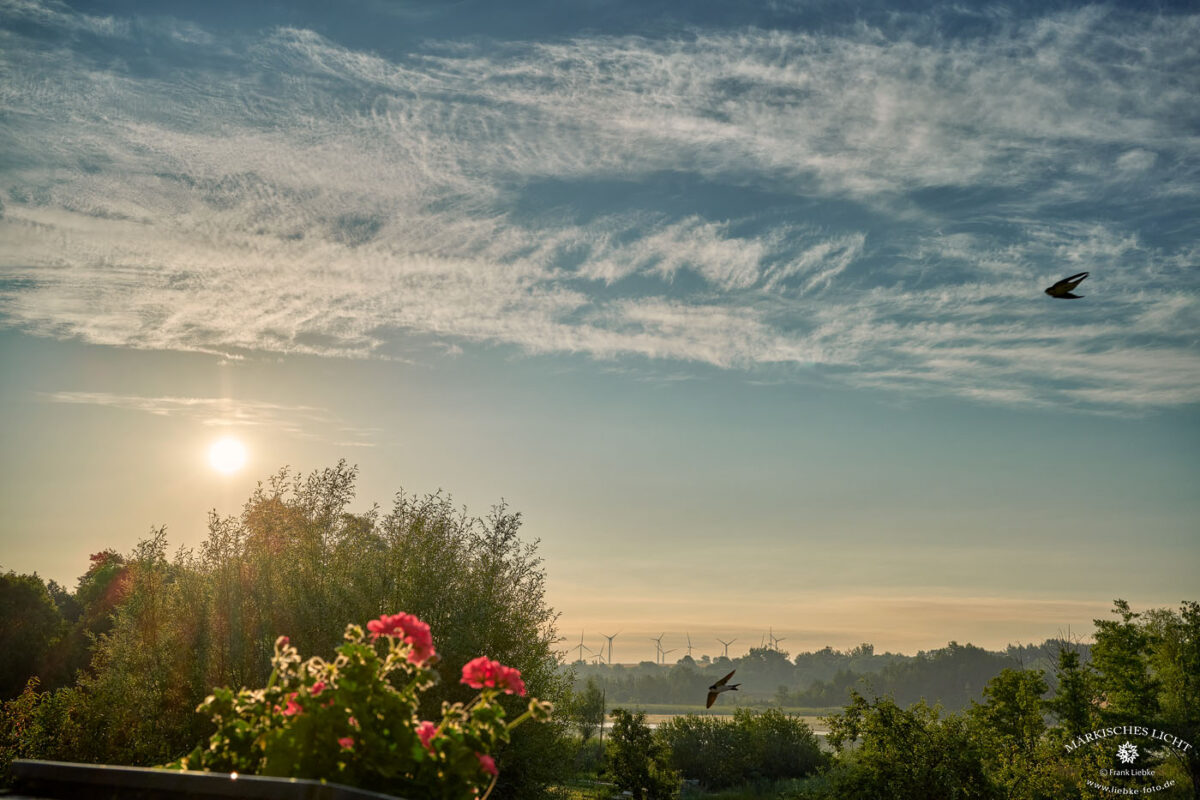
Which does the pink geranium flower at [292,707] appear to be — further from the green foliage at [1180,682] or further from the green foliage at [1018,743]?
the green foliage at [1180,682]

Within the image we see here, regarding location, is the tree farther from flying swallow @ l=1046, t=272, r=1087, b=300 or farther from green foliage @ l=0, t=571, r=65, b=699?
green foliage @ l=0, t=571, r=65, b=699

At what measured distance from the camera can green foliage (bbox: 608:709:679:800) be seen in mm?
42750

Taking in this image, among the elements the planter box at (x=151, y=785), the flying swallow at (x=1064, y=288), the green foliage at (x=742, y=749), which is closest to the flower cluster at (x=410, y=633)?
the planter box at (x=151, y=785)

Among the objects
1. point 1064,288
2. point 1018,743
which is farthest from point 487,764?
point 1018,743

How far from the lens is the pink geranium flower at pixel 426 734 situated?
567 centimetres

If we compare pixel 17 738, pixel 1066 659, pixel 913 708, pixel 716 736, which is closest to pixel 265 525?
pixel 17 738

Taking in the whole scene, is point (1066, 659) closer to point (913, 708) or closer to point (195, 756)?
point (913, 708)

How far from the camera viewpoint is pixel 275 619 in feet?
70.6

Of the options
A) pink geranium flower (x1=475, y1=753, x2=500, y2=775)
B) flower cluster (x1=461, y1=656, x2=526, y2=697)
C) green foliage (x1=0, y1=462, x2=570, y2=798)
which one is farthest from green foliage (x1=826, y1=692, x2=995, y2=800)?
pink geranium flower (x1=475, y1=753, x2=500, y2=775)

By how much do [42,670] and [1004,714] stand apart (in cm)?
6334

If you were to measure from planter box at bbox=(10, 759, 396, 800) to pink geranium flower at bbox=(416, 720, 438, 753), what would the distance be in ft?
1.85

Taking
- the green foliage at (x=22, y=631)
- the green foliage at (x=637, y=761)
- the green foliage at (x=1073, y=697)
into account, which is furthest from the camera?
the green foliage at (x=1073, y=697)

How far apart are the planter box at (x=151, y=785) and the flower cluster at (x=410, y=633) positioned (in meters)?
1.03

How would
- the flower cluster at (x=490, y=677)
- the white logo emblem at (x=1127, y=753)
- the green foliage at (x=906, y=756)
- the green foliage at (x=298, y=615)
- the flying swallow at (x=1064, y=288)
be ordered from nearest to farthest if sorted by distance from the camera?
1. the flower cluster at (x=490, y=677)
2. the flying swallow at (x=1064, y=288)
3. the green foliage at (x=298, y=615)
4. the green foliage at (x=906, y=756)
5. the white logo emblem at (x=1127, y=753)
